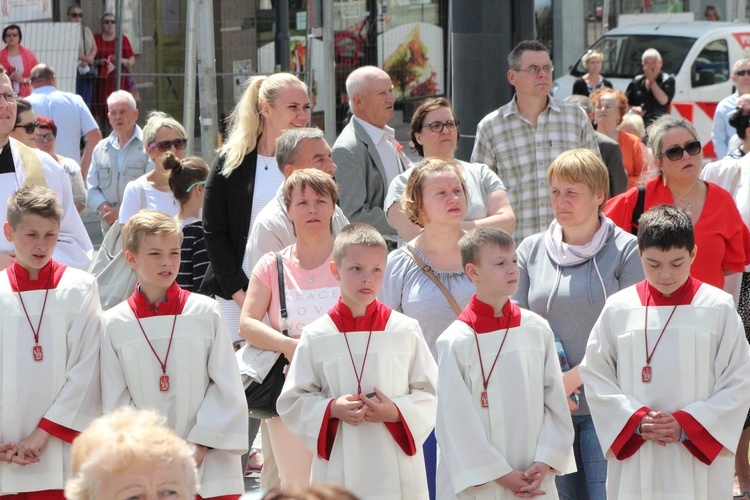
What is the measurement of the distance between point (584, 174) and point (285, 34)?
10781 millimetres

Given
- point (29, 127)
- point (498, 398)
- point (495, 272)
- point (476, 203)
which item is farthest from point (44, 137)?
point (498, 398)

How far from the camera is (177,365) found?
4.75 meters

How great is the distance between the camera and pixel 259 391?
5230mm

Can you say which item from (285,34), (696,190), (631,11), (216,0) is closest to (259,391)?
(696,190)

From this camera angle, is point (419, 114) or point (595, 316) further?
point (419, 114)

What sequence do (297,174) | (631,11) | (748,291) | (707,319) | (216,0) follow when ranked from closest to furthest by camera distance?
(707,319)
(297,174)
(748,291)
(216,0)
(631,11)

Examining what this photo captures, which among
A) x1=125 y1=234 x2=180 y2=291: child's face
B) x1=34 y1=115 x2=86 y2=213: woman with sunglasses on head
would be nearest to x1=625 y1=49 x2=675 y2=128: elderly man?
x1=34 y1=115 x2=86 y2=213: woman with sunglasses on head

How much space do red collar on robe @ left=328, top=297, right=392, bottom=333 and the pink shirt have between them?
0.38 m

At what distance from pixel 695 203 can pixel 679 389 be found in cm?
148

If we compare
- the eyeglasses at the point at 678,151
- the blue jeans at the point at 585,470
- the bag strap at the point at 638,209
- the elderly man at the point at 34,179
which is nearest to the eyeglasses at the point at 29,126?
the elderly man at the point at 34,179

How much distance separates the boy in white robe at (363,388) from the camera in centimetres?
464

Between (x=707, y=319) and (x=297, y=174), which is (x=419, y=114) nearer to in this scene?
(x=297, y=174)

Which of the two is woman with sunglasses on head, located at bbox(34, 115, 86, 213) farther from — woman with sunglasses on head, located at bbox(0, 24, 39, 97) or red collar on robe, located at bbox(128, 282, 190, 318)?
woman with sunglasses on head, located at bbox(0, 24, 39, 97)

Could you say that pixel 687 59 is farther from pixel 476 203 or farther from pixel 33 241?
pixel 33 241
